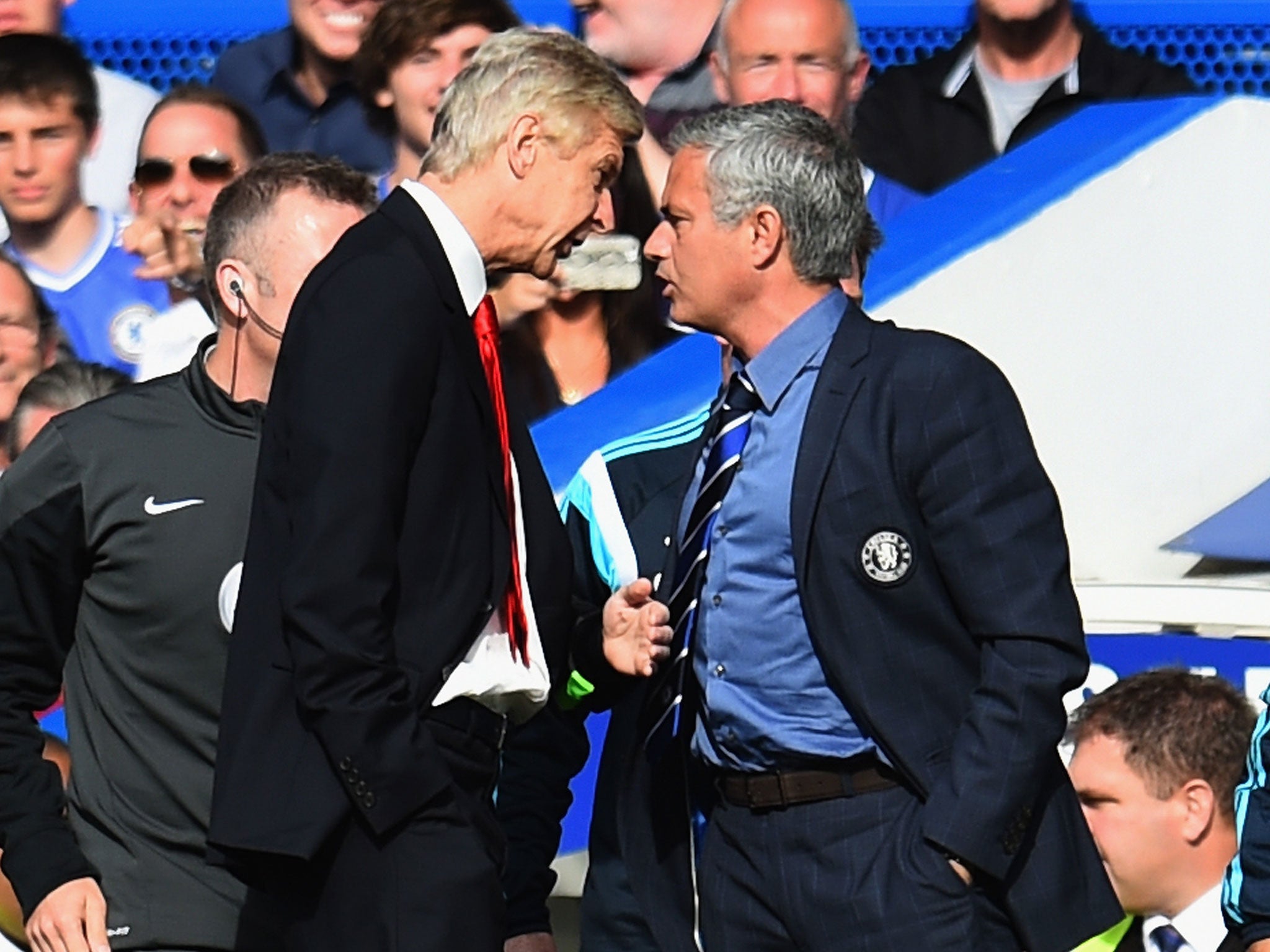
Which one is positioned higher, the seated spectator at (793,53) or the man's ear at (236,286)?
the seated spectator at (793,53)

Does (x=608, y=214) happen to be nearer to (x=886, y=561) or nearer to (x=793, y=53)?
(x=793, y=53)

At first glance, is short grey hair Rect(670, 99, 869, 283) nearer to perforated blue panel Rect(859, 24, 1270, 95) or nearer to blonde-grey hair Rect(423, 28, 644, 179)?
blonde-grey hair Rect(423, 28, 644, 179)

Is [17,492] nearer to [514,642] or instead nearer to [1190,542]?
[514,642]

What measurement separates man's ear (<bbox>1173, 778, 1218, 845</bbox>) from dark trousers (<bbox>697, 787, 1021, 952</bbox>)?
103cm

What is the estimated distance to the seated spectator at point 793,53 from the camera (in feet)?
15.7

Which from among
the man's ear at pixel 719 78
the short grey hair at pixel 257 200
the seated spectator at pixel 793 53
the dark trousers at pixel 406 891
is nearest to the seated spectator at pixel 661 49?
the man's ear at pixel 719 78

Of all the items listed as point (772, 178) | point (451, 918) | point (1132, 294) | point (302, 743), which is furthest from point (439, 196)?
point (1132, 294)

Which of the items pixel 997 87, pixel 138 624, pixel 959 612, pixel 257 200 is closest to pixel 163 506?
pixel 138 624

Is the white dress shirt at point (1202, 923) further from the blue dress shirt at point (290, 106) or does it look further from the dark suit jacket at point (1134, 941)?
the blue dress shirt at point (290, 106)

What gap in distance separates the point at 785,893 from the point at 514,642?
50 cm

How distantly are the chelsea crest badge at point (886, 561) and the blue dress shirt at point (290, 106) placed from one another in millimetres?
2511

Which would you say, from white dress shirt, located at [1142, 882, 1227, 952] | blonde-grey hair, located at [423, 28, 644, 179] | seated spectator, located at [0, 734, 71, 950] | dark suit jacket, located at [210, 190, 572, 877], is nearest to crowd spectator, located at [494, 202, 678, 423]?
seated spectator, located at [0, 734, 71, 950]

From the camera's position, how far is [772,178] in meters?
3.14

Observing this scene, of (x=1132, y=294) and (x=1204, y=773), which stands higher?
(x=1132, y=294)
